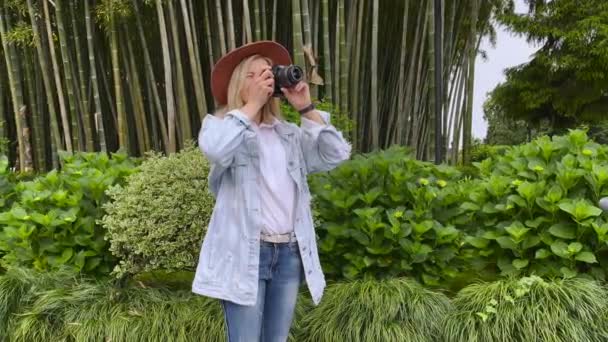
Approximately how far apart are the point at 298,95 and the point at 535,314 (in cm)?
115

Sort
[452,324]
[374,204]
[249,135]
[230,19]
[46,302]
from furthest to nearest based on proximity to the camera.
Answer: [230,19], [374,204], [46,302], [452,324], [249,135]

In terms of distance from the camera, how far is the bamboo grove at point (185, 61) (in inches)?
152

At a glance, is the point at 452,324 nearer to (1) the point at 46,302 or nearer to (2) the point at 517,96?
(1) the point at 46,302

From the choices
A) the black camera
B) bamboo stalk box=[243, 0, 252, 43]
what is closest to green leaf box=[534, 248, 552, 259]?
the black camera

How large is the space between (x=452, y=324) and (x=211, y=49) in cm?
283

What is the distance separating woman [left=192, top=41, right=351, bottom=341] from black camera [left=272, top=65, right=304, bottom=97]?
0.09 feet

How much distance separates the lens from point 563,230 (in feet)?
6.72

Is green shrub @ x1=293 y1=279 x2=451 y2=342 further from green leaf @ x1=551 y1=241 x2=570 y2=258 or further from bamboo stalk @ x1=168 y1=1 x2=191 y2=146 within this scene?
bamboo stalk @ x1=168 y1=1 x2=191 y2=146

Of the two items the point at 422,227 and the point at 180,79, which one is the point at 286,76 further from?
the point at 180,79

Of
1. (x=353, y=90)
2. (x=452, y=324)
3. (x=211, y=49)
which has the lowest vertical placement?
(x=452, y=324)

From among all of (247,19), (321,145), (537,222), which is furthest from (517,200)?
(247,19)

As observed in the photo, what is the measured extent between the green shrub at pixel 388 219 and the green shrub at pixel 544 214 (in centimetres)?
11

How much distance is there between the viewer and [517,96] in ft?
30.8

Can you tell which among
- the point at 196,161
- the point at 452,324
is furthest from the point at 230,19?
the point at 452,324
